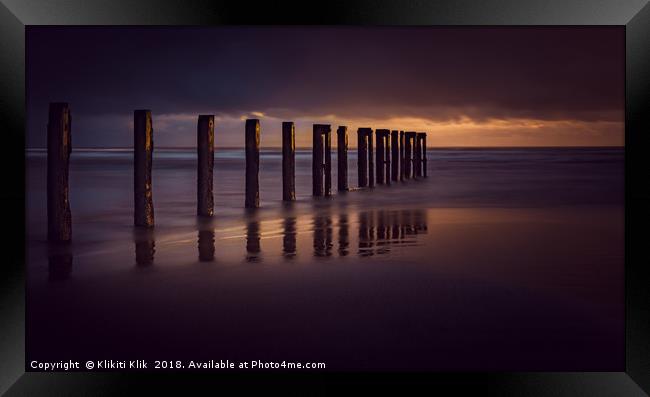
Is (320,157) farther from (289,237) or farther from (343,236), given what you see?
(289,237)

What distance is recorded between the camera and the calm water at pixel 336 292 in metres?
4.33

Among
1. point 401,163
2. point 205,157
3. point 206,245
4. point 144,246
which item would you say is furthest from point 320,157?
point 401,163

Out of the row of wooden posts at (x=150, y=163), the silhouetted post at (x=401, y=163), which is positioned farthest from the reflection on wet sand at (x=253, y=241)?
the silhouetted post at (x=401, y=163)

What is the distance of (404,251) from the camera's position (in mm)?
6477

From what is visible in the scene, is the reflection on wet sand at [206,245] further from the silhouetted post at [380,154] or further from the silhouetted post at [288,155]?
the silhouetted post at [380,154]

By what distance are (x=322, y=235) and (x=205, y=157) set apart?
1.64 meters

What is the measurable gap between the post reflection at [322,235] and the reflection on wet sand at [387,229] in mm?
295

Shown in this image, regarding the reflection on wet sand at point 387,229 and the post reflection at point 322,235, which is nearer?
the post reflection at point 322,235

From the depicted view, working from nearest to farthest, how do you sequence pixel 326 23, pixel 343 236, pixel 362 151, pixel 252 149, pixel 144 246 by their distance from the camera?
pixel 326 23, pixel 144 246, pixel 343 236, pixel 252 149, pixel 362 151

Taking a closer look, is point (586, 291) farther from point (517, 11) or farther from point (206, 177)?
point (206, 177)

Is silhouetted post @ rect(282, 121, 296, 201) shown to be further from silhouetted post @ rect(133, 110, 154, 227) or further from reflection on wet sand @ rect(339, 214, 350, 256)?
silhouetted post @ rect(133, 110, 154, 227)

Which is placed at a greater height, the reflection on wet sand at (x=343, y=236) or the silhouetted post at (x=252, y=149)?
the silhouetted post at (x=252, y=149)

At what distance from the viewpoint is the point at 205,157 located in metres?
8.07

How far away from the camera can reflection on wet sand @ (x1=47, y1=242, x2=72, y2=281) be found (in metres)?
5.60
